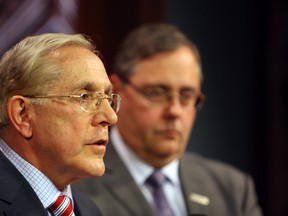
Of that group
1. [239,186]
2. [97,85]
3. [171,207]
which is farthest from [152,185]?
[97,85]

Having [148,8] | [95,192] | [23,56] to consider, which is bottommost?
[95,192]

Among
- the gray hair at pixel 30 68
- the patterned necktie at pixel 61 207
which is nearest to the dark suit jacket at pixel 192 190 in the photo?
the patterned necktie at pixel 61 207

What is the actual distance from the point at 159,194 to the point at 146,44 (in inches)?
17.2

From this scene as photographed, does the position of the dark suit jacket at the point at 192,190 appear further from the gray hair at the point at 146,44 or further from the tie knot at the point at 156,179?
the gray hair at the point at 146,44

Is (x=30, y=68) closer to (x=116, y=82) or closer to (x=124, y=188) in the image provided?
(x=124, y=188)

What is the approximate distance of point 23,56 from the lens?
1.22 meters

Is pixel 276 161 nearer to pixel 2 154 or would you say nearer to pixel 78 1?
pixel 78 1

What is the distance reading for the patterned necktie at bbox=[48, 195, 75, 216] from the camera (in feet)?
4.07

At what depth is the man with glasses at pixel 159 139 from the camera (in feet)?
6.28

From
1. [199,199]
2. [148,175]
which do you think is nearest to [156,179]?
[148,175]

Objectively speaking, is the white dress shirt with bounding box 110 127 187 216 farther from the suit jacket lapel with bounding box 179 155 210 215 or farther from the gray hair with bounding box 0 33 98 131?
the gray hair with bounding box 0 33 98 131

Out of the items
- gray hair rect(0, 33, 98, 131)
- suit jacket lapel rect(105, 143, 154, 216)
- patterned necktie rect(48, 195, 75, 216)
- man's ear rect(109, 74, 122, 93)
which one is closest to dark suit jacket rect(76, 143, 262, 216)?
suit jacket lapel rect(105, 143, 154, 216)

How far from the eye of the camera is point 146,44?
6.74 feet

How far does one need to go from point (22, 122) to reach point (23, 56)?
4.4 inches
